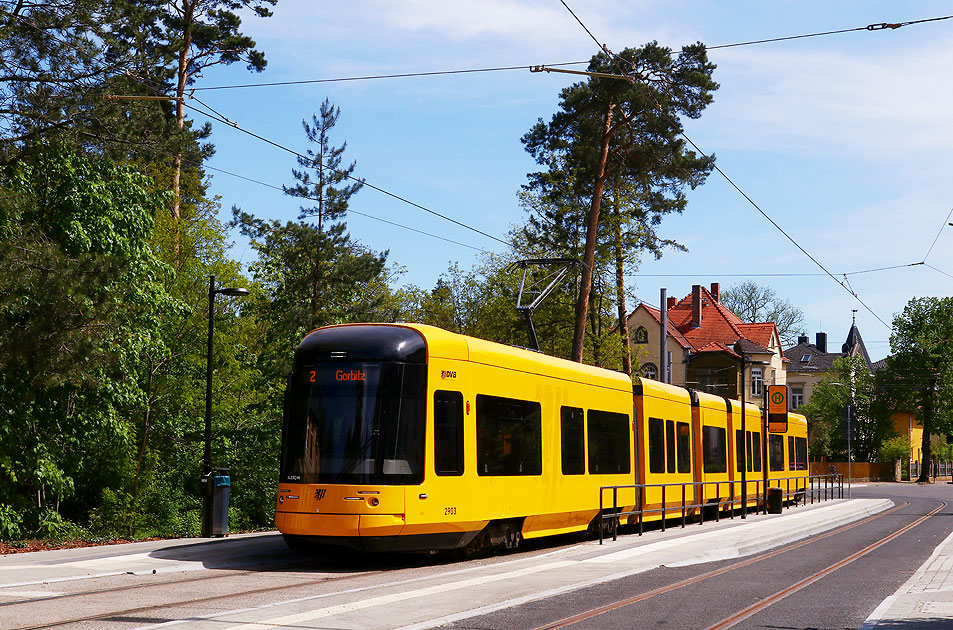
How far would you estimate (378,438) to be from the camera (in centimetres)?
1474

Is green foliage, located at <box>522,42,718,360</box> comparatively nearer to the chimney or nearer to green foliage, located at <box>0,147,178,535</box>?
green foliage, located at <box>0,147,178,535</box>

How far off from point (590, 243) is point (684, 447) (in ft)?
34.6

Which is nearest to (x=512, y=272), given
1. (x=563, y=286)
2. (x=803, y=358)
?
(x=563, y=286)

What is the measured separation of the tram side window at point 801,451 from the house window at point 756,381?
51820mm

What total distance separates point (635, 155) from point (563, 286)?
11382 mm

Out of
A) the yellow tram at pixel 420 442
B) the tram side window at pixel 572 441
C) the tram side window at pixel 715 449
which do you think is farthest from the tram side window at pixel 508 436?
the tram side window at pixel 715 449

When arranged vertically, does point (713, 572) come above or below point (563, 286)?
below

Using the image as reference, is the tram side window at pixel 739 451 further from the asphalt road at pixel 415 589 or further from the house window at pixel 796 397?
the house window at pixel 796 397

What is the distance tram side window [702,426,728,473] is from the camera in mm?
28406

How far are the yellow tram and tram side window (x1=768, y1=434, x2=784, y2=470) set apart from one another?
18.5 metres

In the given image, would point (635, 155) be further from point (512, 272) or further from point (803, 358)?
point (803, 358)

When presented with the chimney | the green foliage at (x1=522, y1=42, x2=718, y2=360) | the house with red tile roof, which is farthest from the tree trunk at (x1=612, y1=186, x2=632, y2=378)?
the chimney

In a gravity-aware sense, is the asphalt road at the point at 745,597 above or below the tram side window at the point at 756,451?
below

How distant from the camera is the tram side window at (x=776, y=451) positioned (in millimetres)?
36062
